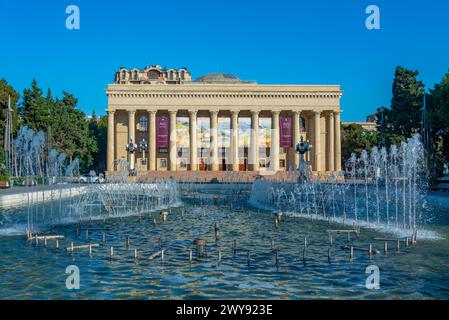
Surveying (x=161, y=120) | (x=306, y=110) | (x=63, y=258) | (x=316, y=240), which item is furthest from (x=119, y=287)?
(x=306, y=110)

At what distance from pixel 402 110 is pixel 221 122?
75.4ft

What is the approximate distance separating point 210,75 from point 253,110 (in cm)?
1826

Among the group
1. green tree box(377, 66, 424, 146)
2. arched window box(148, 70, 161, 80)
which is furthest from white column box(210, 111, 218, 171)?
arched window box(148, 70, 161, 80)

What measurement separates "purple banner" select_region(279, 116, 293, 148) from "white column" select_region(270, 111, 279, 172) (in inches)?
53.3

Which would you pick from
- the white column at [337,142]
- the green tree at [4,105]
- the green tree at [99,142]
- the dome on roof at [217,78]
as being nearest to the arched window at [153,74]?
the dome on roof at [217,78]

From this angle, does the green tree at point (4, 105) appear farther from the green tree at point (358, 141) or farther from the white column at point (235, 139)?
the green tree at point (358, 141)

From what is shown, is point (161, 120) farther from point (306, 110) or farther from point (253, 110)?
point (306, 110)

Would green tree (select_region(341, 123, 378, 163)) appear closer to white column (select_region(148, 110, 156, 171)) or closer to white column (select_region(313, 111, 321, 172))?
white column (select_region(313, 111, 321, 172))

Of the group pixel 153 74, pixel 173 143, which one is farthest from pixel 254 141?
pixel 153 74

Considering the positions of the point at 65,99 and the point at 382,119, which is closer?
the point at 382,119

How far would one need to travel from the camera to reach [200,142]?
59.5 metres

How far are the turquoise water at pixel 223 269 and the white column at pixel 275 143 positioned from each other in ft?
142

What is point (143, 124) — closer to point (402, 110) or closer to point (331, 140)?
point (331, 140)

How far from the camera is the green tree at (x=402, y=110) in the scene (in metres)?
43.9
